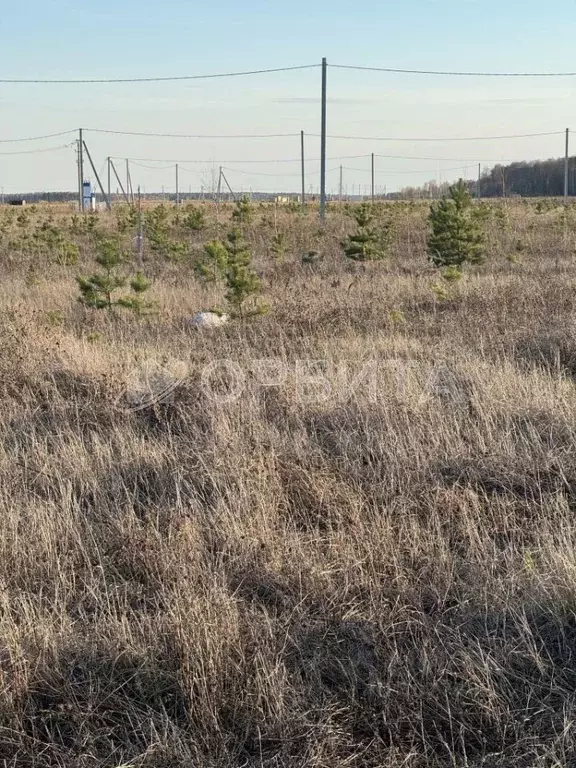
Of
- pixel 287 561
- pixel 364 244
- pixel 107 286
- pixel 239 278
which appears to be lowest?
pixel 287 561

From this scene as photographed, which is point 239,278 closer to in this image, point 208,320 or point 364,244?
point 208,320

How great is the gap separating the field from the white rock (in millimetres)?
2671

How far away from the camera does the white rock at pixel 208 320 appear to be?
10.2m

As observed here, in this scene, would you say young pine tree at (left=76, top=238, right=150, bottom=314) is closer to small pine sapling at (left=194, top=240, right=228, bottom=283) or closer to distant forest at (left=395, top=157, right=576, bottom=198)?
small pine sapling at (left=194, top=240, right=228, bottom=283)

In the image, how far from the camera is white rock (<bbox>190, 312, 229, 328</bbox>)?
10.2 meters

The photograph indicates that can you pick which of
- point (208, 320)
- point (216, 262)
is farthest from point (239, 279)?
point (216, 262)

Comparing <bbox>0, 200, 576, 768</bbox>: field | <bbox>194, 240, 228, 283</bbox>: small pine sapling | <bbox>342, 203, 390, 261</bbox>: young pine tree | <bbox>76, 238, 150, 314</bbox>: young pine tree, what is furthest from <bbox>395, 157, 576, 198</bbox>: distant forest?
<bbox>0, 200, 576, 768</bbox>: field

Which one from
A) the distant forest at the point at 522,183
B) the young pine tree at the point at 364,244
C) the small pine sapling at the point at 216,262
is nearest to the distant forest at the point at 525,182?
the distant forest at the point at 522,183

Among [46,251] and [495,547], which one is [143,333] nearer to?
[495,547]

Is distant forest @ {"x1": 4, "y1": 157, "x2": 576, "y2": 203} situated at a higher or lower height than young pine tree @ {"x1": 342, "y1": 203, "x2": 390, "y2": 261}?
higher

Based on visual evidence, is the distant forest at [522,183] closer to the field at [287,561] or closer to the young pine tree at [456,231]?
the young pine tree at [456,231]

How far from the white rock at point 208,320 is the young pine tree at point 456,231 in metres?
7.57

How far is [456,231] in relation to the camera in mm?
16297

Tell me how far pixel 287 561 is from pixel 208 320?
24.2ft
